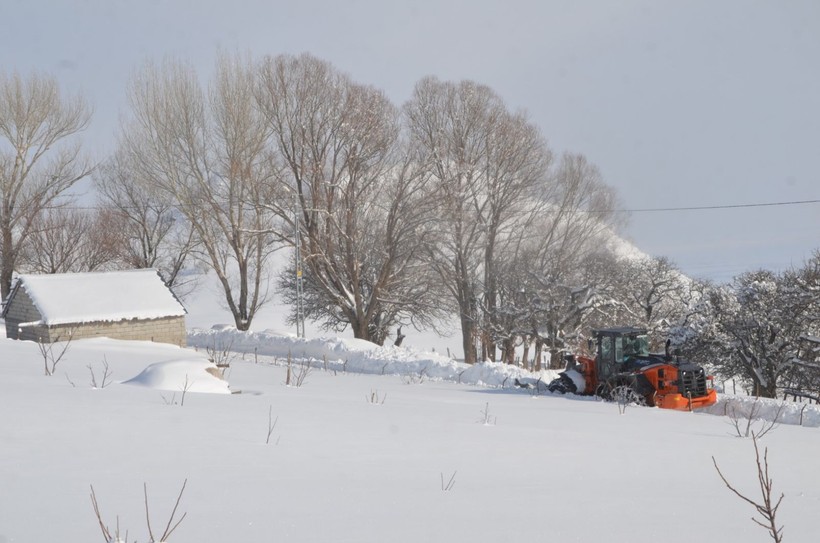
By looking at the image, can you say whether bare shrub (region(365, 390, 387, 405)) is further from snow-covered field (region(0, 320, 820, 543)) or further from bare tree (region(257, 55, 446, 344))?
bare tree (region(257, 55, 446, 344))

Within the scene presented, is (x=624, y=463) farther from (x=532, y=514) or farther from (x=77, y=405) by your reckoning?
(x=77, y=405)

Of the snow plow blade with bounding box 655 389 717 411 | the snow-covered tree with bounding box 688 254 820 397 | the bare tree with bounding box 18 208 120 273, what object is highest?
the bare tree with bounding box 18 208 120 273

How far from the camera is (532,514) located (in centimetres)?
388

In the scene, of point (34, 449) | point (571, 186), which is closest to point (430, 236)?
point (571, 186)

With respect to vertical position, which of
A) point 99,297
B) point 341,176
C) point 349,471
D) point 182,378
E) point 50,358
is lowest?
point 349,471

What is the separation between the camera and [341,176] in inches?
1157

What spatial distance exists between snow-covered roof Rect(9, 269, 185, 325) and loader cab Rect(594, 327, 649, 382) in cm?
1784

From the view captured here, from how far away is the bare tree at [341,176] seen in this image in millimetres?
28844

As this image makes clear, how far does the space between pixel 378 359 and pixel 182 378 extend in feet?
41.9

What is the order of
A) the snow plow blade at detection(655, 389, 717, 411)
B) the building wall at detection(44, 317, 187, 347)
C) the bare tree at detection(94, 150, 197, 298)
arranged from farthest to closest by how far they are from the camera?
the bare tree at detection(94, 150, 197, 298) → the building wall at detection(44, 317, 187, 347) → the snow plow blade at detection(655, 389, 717, 411)

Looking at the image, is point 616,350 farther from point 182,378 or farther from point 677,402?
point 182,378

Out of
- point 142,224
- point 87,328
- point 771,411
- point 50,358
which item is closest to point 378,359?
point 50,358

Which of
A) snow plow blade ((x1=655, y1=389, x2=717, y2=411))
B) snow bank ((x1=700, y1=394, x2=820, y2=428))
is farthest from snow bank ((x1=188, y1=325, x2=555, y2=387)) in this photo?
snow bank ((x1=700, y1=394, x2=820, y2=428))

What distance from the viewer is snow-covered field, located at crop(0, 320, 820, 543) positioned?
135 inches
